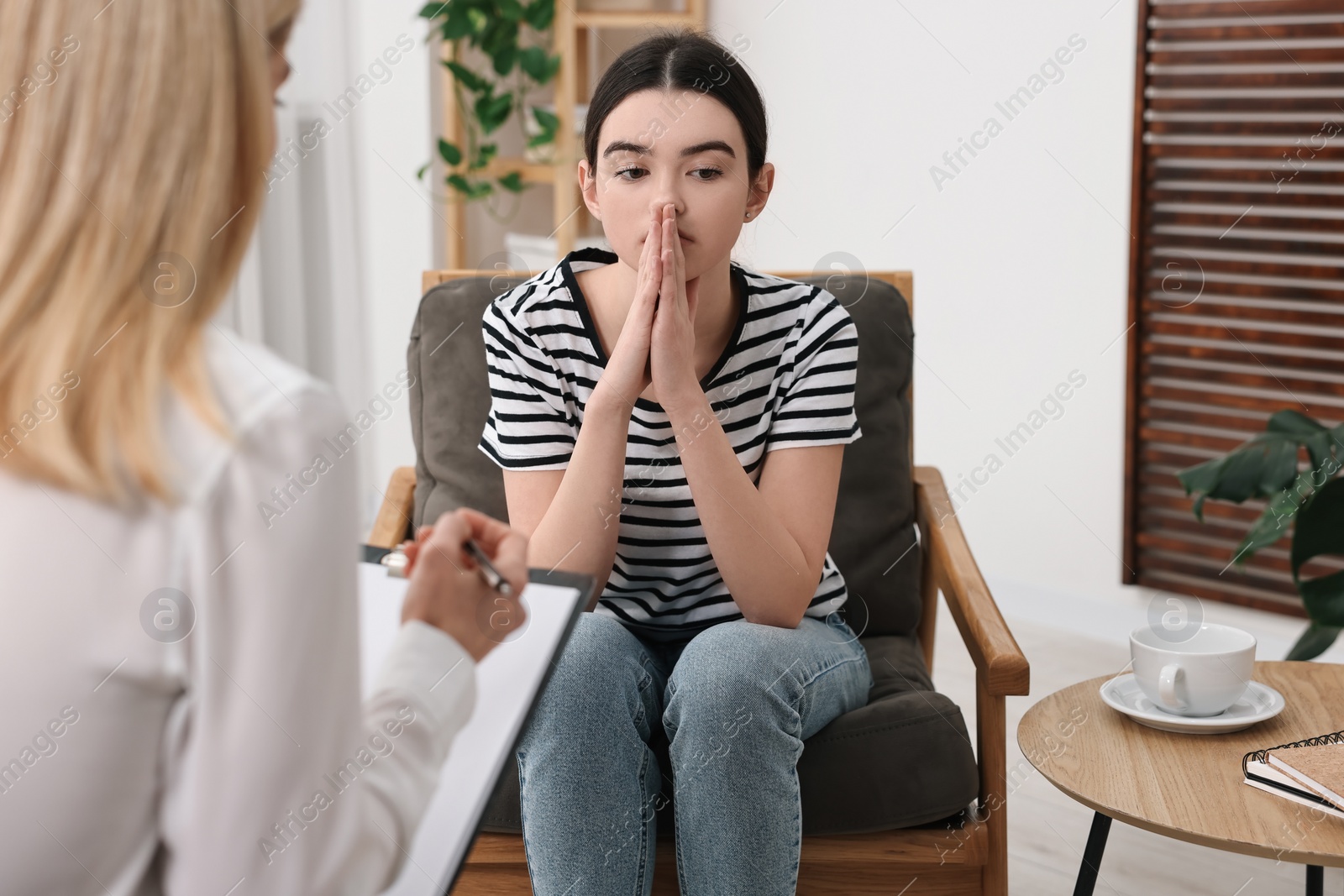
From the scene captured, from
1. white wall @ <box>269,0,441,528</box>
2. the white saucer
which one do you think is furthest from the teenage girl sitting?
white wall @ <box>269,0,441,528</box>

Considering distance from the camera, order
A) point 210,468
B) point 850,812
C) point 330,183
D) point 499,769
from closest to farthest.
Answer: point 210,468, point 499,769, point 850,812, point 330,183

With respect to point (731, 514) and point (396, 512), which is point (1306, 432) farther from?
point (396, 512)

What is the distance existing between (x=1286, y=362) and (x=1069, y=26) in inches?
32.8

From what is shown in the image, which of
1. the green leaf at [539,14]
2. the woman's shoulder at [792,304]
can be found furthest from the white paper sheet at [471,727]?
the green leaf at [539,14]

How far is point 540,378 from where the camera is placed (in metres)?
1.30

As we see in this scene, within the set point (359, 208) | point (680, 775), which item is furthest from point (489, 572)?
point (359, 208)

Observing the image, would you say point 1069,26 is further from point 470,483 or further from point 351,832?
point 351,832

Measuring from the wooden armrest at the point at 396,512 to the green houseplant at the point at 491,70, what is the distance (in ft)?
4.80

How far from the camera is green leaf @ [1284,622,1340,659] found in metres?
1.49

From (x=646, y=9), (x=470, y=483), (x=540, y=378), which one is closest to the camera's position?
(x=540, y=378)

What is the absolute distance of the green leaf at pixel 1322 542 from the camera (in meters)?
1.46

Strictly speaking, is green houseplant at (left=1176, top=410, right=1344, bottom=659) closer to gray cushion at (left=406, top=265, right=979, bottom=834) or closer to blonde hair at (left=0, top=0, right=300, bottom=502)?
gray cushion at (left=406, top=265, right=979, bottom=834)

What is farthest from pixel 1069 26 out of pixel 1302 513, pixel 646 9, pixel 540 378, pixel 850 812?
pixel 850 812

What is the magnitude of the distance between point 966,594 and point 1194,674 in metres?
0.27
